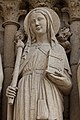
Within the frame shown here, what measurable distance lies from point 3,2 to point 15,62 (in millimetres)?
970

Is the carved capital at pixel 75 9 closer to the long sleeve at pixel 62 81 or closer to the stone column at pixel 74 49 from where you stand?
the stone column at pixel 74 49

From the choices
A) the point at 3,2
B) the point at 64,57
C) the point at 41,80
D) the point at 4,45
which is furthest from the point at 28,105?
the point at 3,2

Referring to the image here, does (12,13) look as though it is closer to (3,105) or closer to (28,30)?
(28,30)

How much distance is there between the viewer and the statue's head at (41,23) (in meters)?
5.69

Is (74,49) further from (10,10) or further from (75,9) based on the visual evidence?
(10,10)

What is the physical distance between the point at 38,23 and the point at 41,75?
60 cm

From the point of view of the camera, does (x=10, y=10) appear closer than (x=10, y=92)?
No

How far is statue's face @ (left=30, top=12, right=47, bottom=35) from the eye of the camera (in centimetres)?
568

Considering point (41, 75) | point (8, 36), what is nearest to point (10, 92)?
point (41, 75)

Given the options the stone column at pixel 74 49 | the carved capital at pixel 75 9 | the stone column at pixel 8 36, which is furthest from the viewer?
the carved capital at pixel 75 9

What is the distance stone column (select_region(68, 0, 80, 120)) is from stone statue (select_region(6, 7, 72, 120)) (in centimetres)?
22

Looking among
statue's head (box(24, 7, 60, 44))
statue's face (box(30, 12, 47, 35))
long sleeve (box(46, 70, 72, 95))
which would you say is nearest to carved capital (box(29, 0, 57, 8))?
statue's head (box(24, 7, 60, 44))

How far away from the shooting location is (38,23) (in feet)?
18.6

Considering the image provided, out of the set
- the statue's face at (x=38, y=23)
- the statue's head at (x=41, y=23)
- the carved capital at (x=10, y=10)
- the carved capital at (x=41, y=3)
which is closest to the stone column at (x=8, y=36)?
the carved capital at (x=10, y=10)
